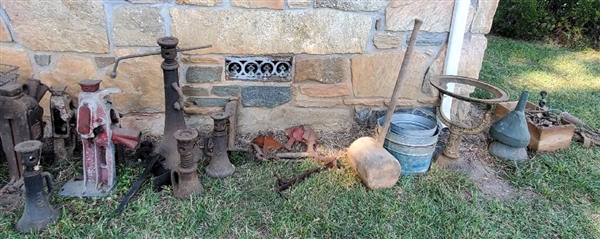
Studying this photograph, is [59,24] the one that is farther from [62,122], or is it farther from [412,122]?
[412,122]

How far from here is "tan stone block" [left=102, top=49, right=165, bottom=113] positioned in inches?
102

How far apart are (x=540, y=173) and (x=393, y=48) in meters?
1.13

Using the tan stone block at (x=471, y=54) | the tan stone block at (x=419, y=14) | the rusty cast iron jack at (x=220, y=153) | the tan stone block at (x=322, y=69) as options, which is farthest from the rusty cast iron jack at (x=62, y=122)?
the tan stone block at (x=471, y=54)

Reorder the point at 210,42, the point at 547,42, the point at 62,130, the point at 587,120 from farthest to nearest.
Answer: the point at 547,42
the point at 587,120
the point at 210,42
the point at 62,130

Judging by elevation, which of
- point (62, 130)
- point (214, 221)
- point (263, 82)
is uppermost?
point (263, 82)

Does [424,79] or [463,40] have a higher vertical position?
[463,40]

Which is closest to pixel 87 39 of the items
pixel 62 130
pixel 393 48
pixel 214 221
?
pixel 62 130

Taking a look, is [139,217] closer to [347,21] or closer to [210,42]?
[210,42]

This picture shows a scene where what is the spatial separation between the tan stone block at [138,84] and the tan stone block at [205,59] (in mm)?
151

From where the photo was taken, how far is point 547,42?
5.43 metres

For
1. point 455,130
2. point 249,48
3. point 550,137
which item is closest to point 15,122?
point 249,48

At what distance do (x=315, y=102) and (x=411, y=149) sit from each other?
0.69 metres

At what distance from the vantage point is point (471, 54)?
9.41 feet

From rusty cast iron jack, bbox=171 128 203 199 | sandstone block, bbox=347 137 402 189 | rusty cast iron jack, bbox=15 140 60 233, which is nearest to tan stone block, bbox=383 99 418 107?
sandstone block, bbox=347 137 402 189
